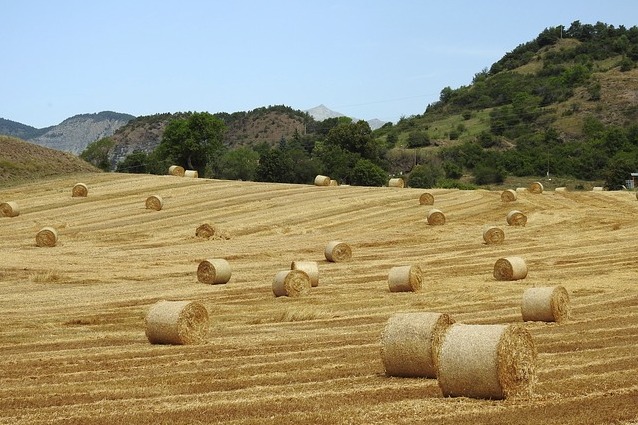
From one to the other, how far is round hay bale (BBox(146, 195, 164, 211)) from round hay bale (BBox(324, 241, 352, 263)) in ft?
50.7

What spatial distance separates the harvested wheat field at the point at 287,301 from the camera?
11750mm

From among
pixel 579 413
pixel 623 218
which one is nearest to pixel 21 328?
pixel 579 413

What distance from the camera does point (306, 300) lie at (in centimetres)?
2414

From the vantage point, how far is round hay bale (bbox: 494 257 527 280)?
2745cm

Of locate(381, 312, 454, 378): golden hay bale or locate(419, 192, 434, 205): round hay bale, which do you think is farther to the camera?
locate(419, 192, 434, 205): round hay bale

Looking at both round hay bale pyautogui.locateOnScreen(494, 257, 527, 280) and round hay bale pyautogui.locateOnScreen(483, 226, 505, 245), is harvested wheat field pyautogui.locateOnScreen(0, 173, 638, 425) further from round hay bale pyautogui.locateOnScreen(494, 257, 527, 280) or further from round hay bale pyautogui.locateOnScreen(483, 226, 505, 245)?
round hay bale pyautogui.locateOnScreen(494, 257, 527, 280)

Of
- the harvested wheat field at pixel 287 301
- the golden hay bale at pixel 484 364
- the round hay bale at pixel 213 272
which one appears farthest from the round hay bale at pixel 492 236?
the golden hay bale at pixel 484 364

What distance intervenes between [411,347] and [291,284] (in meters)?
12.0

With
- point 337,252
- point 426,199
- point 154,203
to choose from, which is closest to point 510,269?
point 337,252

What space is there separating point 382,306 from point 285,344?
6283mm

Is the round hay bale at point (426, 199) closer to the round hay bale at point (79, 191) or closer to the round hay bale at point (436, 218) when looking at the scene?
the round hay bale at point (436, 218)

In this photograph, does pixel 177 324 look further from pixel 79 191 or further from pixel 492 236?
pixel 79 191

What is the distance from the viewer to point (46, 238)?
37.4 meters

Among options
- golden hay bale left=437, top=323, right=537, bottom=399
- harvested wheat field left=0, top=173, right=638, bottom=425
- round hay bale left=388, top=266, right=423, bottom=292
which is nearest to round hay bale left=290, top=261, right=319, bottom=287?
harvested wheat field left=0, top=173, right=638, bottom=425
